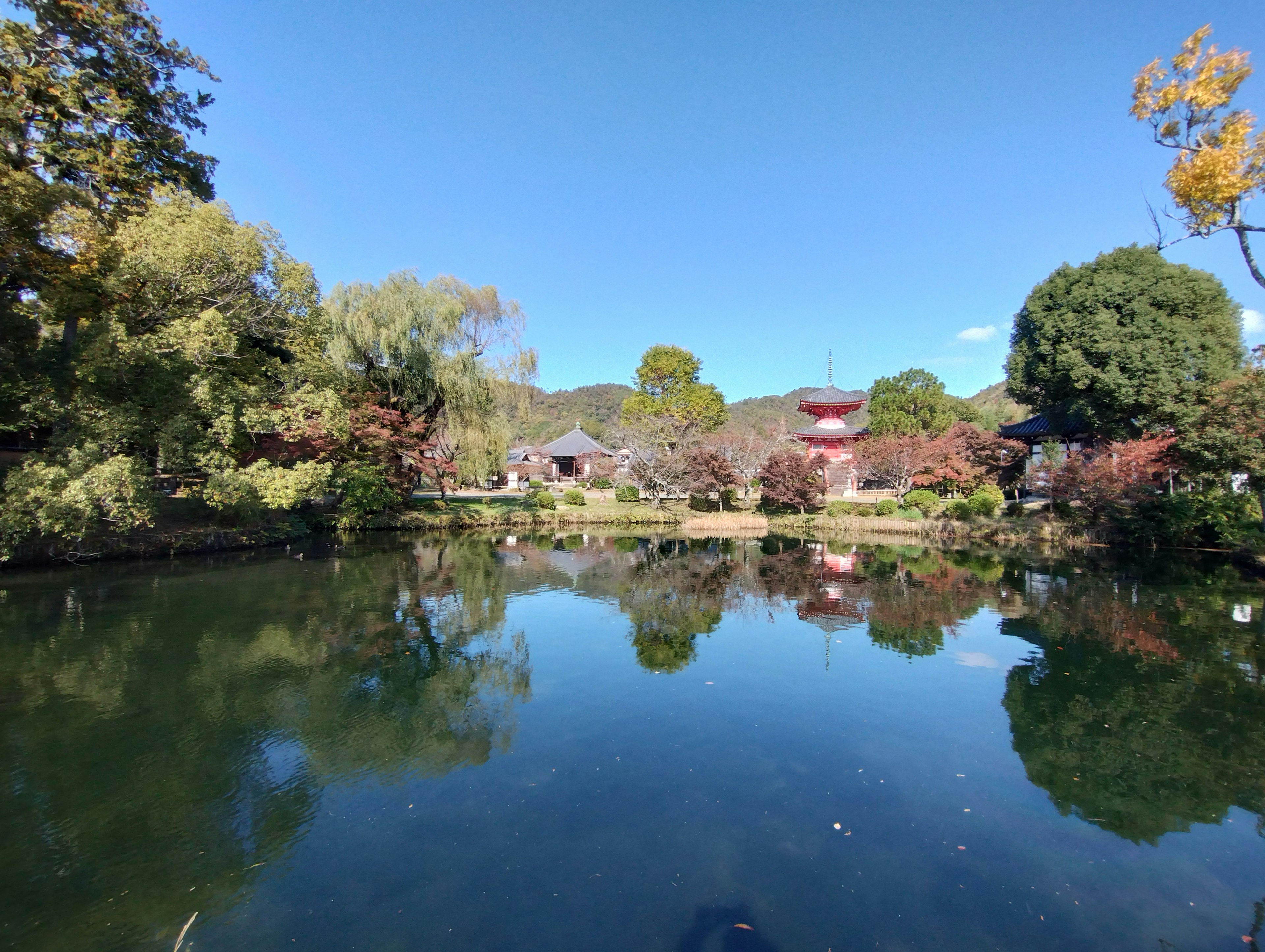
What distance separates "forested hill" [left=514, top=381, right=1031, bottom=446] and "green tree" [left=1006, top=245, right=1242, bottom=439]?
34.7 ft

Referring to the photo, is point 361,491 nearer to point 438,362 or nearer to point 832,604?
point 438,362

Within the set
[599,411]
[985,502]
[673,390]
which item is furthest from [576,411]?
[985,502]

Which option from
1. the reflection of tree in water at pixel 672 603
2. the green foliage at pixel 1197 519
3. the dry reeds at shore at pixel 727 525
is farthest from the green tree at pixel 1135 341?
the reflection of tree in water at pixel 672 603

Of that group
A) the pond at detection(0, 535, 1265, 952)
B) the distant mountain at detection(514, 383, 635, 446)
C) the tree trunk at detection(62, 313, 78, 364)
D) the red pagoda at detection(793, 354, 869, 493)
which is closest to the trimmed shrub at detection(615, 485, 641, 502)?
the red pagoda at detection(793, 354, 869, 493)

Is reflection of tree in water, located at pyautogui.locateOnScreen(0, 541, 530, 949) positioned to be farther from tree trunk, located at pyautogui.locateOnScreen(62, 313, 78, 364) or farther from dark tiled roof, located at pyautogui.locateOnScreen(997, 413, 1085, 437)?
dark tiled roof, located at pyautogui.locateOnScreen(997, 413, 1085, 437)

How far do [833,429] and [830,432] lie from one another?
0.40 m

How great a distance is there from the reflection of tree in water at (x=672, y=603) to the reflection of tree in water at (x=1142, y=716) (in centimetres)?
370

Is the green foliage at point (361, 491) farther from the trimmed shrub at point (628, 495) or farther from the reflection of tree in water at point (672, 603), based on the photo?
the trimmed shrub at point (628, 495)

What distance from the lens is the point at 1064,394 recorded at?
18.7 meters

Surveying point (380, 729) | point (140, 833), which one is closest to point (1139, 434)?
point (380, 729)

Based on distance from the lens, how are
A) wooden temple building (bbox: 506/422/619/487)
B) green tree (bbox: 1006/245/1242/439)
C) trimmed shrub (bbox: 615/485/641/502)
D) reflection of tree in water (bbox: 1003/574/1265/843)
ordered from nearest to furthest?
reflection of tree in water (bbox: 1003/574/1265/843)
green tree (bbox: 1006/245/1242/439)
trimmed shrub (bbox: 615/485/641/502)
wooden temple building (bbox: 506/422/619/487)

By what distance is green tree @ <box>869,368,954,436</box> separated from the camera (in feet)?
95.1

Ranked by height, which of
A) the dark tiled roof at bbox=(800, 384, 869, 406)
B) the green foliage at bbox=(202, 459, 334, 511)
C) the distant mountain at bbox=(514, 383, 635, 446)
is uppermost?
the distant mountain at bbox=(514, 383, 635, 446)

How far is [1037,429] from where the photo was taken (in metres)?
21.5
